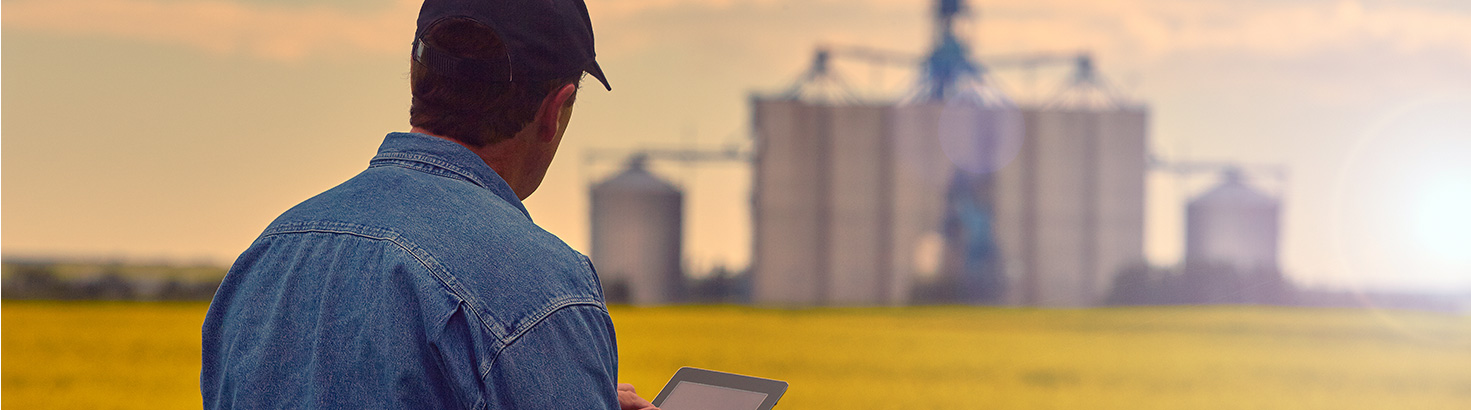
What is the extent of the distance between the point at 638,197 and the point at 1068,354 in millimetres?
23962

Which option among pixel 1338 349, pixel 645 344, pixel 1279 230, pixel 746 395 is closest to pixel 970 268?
pixel 1279 230

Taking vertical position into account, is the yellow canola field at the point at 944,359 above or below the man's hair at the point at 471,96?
below

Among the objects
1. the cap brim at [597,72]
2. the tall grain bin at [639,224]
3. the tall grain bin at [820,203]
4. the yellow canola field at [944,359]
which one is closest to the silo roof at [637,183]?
the tall grain bin at [639,224]

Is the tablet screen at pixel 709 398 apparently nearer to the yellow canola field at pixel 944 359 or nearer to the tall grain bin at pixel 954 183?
the yellow canola field at pixel 944 359

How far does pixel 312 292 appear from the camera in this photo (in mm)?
1422

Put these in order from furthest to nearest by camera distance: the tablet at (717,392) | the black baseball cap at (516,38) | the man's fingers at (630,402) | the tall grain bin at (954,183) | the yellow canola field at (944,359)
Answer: the tall grain bin at (954,183) → the yellow canola field at (944,359) → the tablet at (717,392) → the man's fingers at (630,402) → the black baseball cap at (516,38)

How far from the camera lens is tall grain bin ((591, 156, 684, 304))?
138 feet

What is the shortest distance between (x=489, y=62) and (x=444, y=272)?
31cm

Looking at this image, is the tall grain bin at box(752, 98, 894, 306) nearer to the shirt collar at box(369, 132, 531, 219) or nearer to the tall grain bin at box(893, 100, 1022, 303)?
the tall grain bin at box(893, 100, 1022, 303)

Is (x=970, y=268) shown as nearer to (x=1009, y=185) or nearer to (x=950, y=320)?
(x=1009, y=185)

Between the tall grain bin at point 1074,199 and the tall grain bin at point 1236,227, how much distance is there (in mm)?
2645

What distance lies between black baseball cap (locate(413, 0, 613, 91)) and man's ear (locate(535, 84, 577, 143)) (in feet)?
0.11

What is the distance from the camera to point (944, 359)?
18.5 metres

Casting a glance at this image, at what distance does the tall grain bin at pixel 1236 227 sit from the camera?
44.3 meters
